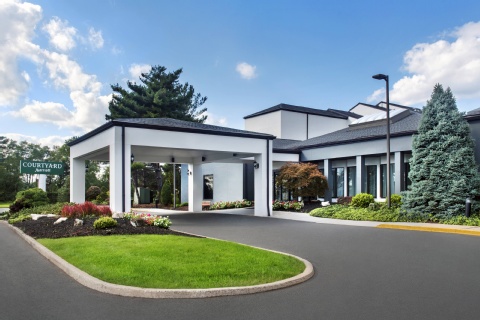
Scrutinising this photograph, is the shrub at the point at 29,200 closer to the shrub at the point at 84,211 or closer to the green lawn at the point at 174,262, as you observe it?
the shrub at the point at 84,211

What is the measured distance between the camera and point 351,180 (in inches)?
1015

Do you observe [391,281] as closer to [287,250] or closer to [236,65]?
[287,250]

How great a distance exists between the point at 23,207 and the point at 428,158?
68.1 ft

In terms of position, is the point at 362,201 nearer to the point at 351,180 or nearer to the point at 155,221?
the point at 351,180

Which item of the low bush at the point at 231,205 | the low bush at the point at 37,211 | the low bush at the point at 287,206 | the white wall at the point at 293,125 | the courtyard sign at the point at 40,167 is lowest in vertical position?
the low bush at the point at 231,205

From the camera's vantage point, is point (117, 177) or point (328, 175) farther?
point (328, 175)

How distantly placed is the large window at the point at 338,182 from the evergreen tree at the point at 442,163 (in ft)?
29.5

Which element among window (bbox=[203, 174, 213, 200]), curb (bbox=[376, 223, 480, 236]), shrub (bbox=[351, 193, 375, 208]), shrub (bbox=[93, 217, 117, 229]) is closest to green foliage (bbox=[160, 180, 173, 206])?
window (bbox=[203, 174, 213, 200])

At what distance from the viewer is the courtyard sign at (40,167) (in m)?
23.6

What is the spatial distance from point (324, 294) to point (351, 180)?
21.0 meters

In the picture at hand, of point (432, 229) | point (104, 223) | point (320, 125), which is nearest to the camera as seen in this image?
point (104, 223)

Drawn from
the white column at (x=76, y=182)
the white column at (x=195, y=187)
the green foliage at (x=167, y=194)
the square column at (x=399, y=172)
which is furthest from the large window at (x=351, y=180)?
the white column at (x=76, y=182)

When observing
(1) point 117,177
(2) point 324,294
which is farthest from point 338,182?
(2) point 324,294

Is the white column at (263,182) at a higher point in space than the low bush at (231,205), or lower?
higher
